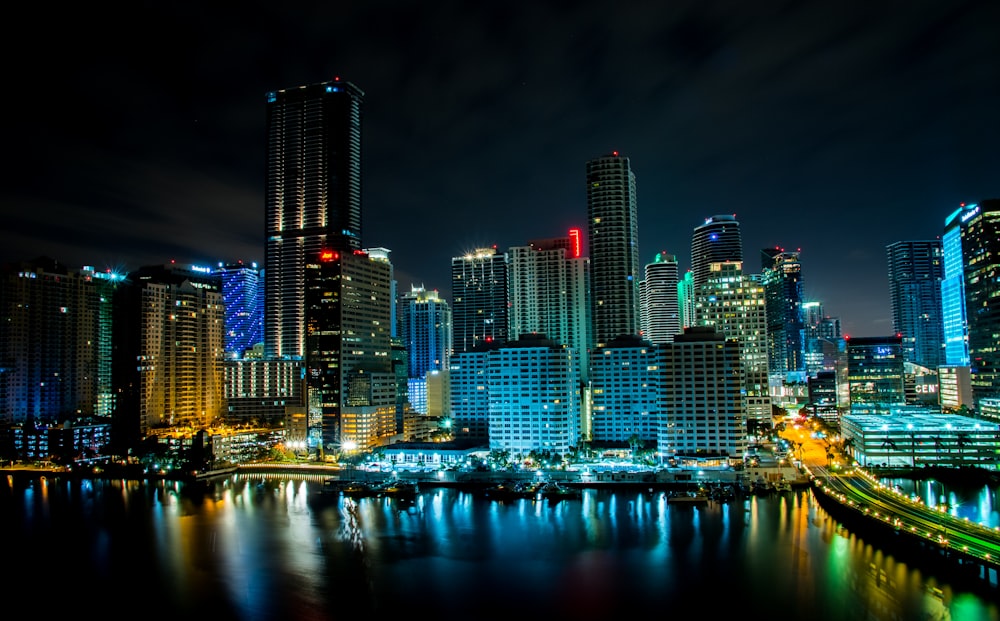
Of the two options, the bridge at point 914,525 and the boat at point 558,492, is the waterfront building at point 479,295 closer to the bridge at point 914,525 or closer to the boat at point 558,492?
the boat at point 558,492

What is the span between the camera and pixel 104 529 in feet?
115

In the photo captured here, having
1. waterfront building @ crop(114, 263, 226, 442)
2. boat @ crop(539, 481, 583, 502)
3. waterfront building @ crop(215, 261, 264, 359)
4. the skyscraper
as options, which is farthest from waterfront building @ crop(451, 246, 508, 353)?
boat @ crop(539, 481, 583, 502)

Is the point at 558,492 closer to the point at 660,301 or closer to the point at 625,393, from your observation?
the point at 625,393

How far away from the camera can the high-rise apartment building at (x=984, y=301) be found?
61594mm

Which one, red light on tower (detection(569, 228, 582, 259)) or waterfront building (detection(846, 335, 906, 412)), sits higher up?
red light on tower (detection(569, 228, 582, 259))

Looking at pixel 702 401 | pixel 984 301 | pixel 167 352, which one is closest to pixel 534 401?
pixel 702 401

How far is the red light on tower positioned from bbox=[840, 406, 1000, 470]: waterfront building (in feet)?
118

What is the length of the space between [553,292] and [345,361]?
2698cm

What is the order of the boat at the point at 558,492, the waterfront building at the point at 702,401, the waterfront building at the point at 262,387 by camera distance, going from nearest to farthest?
the boat at the point at 558,492
the waterfront building at the point at 702,401
the waterfront building at the point at 262,387

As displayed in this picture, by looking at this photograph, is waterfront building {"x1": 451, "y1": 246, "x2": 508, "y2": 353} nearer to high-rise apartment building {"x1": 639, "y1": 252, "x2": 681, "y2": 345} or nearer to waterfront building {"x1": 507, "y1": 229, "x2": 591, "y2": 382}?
waterfront building {"x1": 507, "y1": 229, "x2": 591, "y2": 382}

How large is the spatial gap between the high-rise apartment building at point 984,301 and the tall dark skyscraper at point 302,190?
67921 millimetres

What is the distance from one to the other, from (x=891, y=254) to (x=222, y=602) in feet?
420

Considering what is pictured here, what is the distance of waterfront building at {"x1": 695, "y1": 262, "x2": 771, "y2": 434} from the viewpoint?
62312 mm

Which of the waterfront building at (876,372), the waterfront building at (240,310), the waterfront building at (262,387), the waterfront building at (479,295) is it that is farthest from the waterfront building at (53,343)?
the waterfront building at (876,372)
